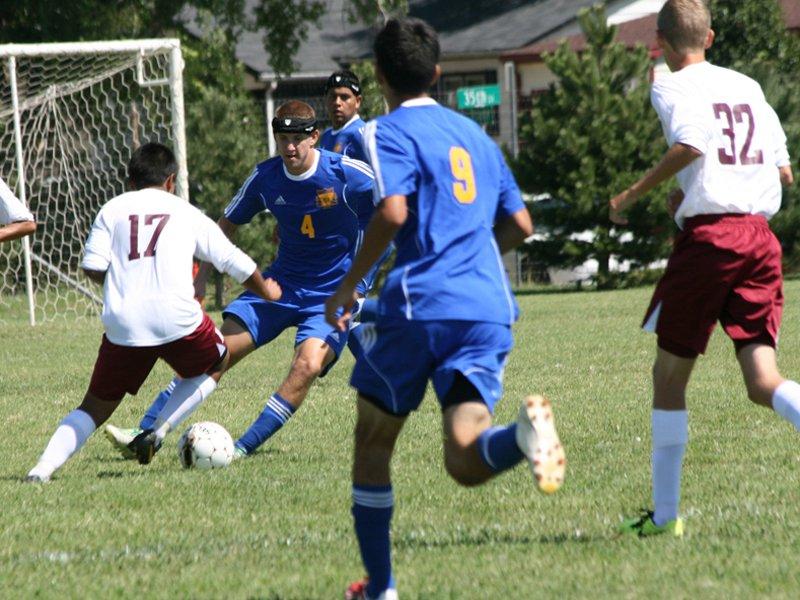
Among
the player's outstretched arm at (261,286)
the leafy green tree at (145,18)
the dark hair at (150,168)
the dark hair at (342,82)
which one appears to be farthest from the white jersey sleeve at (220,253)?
the leafy green tree at (145,18)

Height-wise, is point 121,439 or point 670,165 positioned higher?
point 670,165

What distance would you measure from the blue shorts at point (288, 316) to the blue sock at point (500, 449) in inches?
157

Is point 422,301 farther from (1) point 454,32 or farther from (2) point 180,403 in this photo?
(1) point 454,32

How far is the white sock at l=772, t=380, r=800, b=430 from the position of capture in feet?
17.3

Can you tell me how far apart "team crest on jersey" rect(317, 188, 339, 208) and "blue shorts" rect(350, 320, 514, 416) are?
4071 mm

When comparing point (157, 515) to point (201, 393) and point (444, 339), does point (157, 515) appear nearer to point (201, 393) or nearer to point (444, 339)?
point (201, 393)

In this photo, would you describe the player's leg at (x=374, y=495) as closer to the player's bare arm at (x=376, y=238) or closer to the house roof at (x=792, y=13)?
the player's bare arm at (x=376, y=238)

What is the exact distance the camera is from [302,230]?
27.6ft

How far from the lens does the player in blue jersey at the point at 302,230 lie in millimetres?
8156

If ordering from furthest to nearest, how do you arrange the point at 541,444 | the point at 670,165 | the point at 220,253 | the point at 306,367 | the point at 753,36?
the point at 753,36, the point at 306,367, the point at 220,253, the point at 670,165, the point at 541,444

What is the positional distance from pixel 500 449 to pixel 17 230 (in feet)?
14.0

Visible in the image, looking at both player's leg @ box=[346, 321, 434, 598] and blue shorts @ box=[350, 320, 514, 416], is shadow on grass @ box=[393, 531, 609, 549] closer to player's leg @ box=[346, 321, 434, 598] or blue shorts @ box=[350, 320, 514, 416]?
player's leg @ box=[346, 321, 434, 598]

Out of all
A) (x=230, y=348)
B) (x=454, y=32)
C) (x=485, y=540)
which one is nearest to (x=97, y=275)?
(x=230, y=348)

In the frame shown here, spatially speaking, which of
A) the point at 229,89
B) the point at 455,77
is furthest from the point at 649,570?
the point at 455,77
